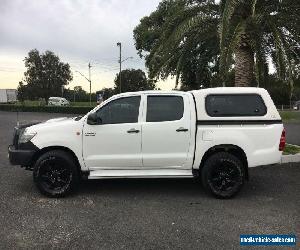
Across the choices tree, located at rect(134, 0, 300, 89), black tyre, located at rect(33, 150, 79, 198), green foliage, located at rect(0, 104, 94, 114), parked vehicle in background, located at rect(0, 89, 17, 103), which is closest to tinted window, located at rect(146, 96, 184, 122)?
black tyre, located at rect(33, 150, 79, 198)

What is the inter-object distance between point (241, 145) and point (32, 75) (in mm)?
65608

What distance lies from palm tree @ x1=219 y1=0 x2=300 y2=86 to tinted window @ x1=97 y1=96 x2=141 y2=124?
14.1 feet

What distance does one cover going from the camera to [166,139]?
22.9 feet

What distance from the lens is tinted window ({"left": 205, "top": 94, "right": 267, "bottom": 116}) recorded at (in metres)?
7.14

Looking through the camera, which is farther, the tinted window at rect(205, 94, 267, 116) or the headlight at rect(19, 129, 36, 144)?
the tinted window at rect(205, 94, 267, 116)

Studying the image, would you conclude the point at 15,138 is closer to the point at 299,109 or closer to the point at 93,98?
the point at 299,109

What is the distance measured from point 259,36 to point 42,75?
2398 inches

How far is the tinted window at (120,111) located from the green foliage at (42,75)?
206 feet

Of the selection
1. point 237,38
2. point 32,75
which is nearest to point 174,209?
point 237,38

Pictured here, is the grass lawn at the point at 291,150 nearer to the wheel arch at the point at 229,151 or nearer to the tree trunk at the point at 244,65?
the tree trunk at the point at 244,65

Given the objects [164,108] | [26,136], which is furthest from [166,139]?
[26,136]

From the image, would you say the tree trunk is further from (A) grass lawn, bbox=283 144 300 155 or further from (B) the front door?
(B) the front door

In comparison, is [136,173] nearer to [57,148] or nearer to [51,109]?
[57,148]

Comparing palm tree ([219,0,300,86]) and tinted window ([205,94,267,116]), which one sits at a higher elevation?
palm tree ([219,0,300,86])
